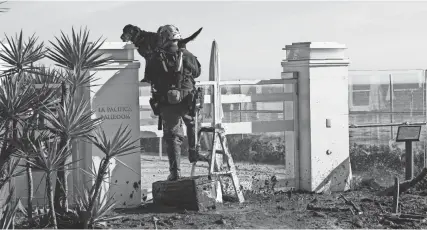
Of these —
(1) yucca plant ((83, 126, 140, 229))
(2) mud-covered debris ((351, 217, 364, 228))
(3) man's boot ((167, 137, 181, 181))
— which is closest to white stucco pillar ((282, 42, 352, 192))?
(3) man's boot ((167, 137, 181, 181))

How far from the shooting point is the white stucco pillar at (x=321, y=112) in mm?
13047

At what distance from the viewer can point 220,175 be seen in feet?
38.5

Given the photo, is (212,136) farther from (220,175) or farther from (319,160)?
(319,160)

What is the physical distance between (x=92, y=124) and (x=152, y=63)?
2.04m

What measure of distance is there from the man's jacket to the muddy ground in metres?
1.63

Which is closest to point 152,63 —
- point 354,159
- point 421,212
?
point 421,212

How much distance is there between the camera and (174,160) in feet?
37.4

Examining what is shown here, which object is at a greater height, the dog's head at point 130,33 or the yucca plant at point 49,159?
the dog's head at point 130,33

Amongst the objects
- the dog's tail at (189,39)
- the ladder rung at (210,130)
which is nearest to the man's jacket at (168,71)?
the dog's tail at (189,39)

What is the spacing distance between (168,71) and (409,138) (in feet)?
13.8

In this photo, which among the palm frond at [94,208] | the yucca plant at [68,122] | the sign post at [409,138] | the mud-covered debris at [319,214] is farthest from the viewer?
the sign post at [409,138]

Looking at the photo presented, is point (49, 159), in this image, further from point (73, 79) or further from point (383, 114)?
point (383, 114)

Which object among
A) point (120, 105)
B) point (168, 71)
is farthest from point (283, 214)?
point (120, 105)

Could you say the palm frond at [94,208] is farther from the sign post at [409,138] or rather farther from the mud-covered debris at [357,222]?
the sign post at [409,138]
